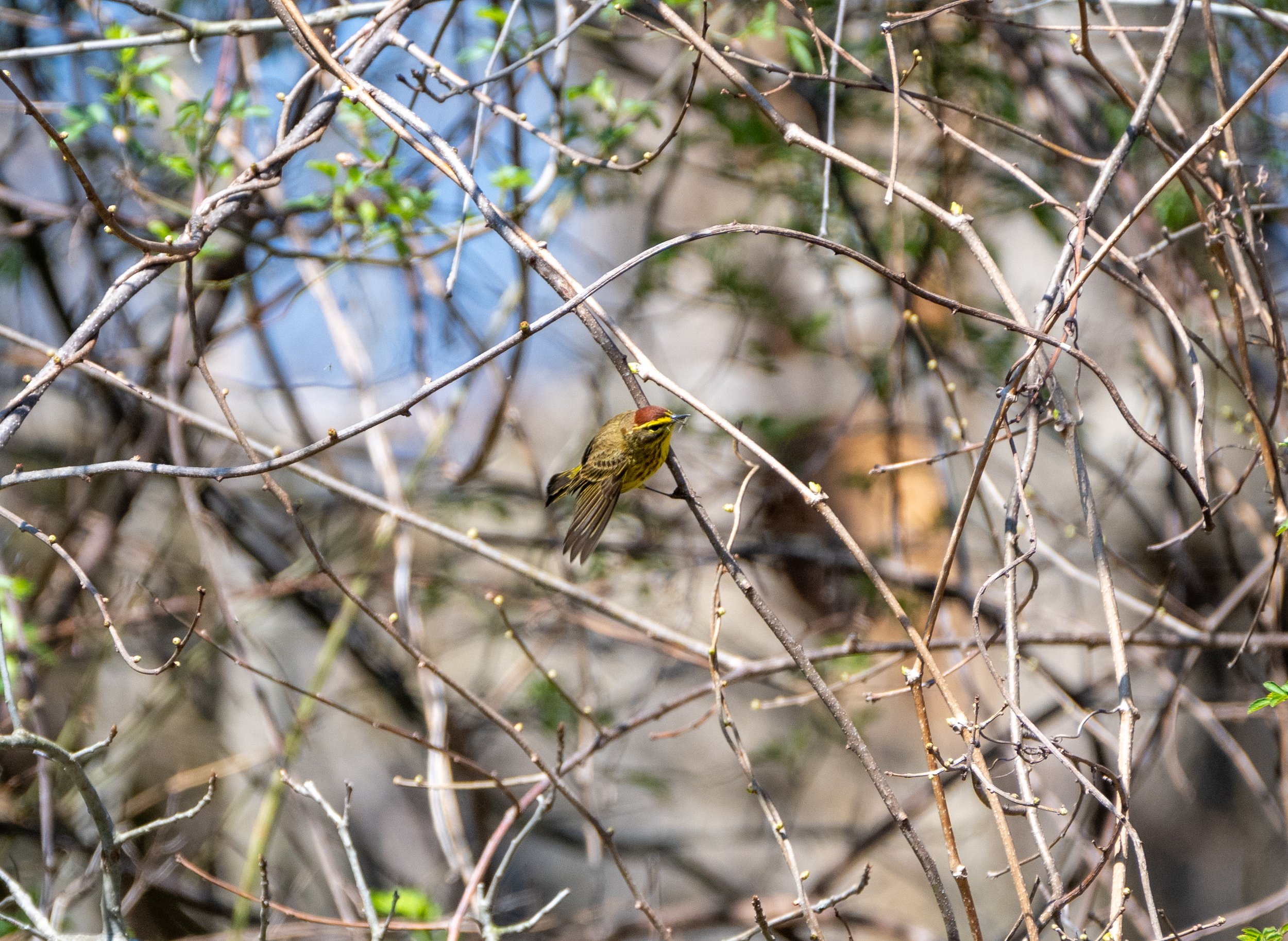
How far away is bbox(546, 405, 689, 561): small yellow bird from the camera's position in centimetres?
293

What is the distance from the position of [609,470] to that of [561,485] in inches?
14.2

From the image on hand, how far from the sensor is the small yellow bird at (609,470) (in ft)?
9.62

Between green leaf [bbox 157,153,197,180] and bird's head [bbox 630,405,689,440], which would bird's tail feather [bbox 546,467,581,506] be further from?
green leaf [bbox 157,153,197,180]

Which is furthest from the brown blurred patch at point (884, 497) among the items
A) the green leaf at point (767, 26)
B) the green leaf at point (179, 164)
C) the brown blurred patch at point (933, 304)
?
the green leaf at point (179, 164)

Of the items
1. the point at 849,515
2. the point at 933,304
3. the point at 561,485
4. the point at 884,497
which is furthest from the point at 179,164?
the point at 849,515

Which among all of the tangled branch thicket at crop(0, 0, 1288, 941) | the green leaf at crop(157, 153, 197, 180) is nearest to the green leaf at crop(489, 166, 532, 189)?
the tangled branch thicket at crop(0, 0, 1288, 941)

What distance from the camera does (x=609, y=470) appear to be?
11.1 ft

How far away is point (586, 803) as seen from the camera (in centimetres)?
406

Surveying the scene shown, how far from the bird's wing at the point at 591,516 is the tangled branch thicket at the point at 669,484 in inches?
9.5

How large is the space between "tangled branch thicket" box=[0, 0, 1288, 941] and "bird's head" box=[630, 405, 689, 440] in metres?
0.11

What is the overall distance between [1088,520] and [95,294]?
4.35m

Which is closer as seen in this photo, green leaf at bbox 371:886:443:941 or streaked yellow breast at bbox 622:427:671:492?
streaked yellow breast at bbox 622:427:671:492

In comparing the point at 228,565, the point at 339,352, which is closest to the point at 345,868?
the point at 228,565

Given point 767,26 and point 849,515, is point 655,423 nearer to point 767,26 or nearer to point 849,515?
point 767,26
